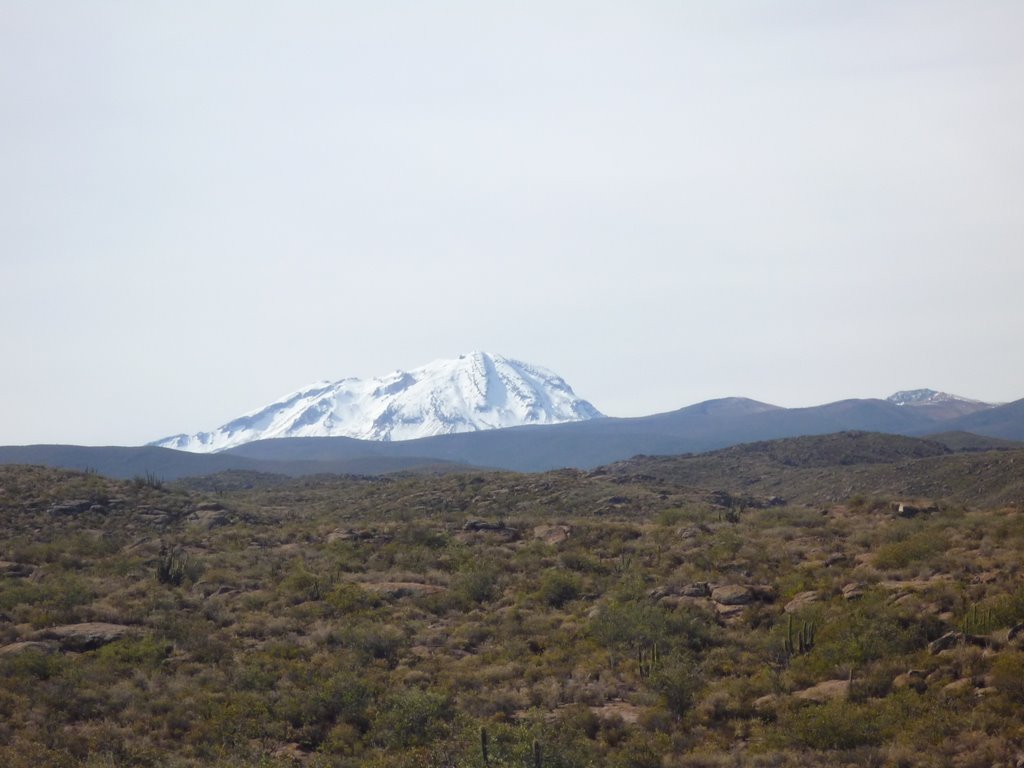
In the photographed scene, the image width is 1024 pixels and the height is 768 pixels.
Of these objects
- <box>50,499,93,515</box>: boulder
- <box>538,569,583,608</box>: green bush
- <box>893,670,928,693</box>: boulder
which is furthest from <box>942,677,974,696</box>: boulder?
<box>50,499,93,515</box>: boulder

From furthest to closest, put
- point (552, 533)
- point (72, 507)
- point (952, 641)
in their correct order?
point (72, 507), point (552, 533), point (952, 641)

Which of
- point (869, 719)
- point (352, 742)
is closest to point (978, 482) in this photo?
point (869, 719)

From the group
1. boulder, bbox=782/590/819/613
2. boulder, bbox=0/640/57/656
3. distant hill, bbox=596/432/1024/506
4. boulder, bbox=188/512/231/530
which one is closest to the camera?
boulder, bbox=0/640/57/656

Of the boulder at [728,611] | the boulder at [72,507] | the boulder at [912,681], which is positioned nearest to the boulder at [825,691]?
the boulder at [912,681]

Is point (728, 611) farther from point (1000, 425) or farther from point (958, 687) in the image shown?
point (1000, 425)

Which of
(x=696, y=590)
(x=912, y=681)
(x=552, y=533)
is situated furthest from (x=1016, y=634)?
(x=552, y=533)

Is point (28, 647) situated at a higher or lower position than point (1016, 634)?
lower

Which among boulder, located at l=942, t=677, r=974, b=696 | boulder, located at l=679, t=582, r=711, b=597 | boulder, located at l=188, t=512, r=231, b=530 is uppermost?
boulder, located at l=188, t=512, r=231, b=530

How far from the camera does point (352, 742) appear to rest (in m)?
17.2

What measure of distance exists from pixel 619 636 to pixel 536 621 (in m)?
2.71

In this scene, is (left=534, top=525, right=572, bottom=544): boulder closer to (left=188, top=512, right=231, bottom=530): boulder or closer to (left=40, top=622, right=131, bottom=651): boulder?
(left=188, top=512, right=231, bottom=530): boulder

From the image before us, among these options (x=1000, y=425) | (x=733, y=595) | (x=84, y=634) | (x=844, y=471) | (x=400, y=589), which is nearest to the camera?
(x=84, y=634)

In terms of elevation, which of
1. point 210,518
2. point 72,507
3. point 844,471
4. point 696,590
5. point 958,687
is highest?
point 72,507

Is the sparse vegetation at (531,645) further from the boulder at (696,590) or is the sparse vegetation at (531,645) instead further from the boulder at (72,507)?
the boulder at (72,507)
